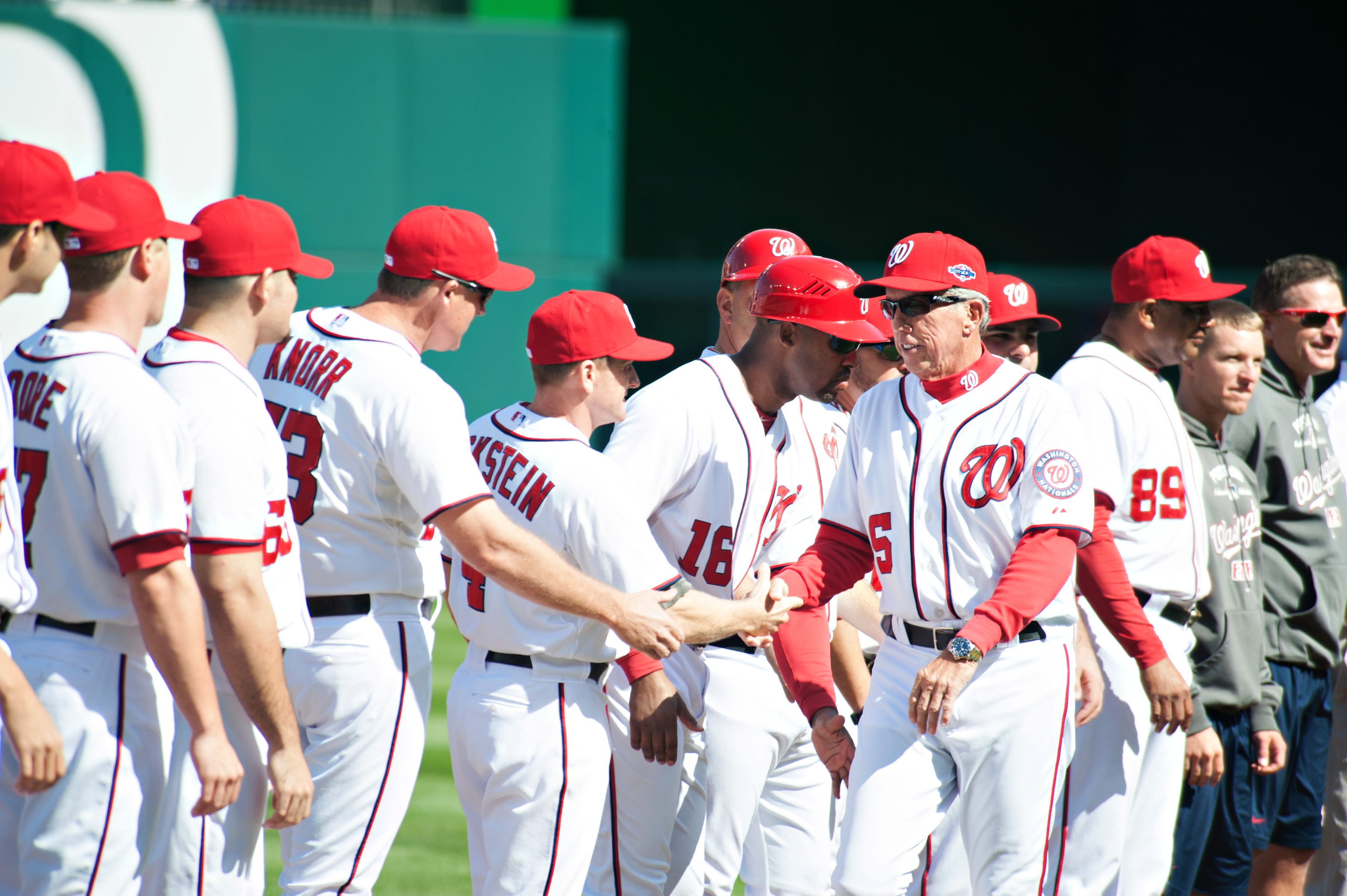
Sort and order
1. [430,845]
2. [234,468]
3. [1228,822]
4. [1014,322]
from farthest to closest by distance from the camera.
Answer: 1. [430,845]
2. [1014,322]
3. [1228,822]
4. [234,468]

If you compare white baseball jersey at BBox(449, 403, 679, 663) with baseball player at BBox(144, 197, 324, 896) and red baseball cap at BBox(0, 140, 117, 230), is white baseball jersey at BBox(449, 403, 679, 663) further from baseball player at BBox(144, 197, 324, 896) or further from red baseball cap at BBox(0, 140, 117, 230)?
red baseball cap at BBox(0, 140, 117, 230)

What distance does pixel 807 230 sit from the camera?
15.7m

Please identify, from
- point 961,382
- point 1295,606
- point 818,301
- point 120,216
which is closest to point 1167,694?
point 961,382

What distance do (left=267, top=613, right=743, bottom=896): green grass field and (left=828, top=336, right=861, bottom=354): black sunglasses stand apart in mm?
1725

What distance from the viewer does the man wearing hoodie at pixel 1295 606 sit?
4621 millimetres

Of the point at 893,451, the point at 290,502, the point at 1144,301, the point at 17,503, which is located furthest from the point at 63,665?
the point at 1144,301

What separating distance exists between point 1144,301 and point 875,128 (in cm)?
1187

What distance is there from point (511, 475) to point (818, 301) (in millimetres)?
1015

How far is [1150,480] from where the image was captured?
13.7ft

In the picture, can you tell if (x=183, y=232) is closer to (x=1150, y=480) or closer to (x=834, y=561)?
(x=834, y=561)

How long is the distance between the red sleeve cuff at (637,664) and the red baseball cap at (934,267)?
1096 mm

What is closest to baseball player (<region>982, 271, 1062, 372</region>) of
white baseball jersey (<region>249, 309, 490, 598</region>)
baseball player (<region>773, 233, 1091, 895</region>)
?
baseball player (<region>773, 233, 1091, 895</region>)

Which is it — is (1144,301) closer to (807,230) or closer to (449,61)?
(449,61)

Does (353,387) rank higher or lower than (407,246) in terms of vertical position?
lower
